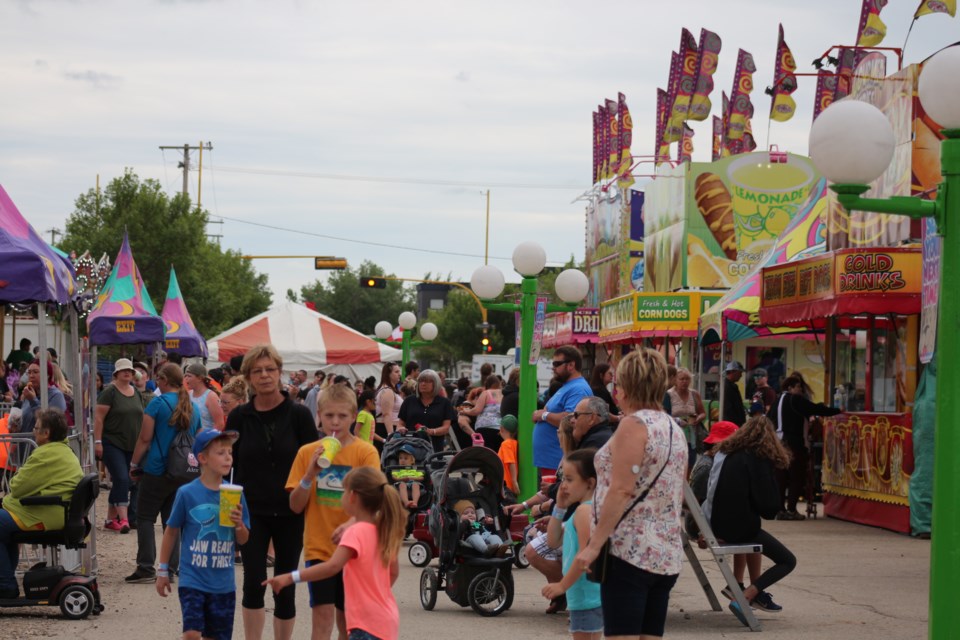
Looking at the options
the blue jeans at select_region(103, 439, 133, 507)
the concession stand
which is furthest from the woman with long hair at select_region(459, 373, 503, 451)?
the blue jeans at select_region(103, 439, 133, 507)

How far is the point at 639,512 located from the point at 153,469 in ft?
21.4

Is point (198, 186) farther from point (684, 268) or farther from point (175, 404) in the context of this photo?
point (175, 404)

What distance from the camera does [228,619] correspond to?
685 cm

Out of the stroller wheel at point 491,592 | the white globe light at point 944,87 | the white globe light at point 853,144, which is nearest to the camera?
the white globe light at point 944,87

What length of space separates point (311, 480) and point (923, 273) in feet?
30.5

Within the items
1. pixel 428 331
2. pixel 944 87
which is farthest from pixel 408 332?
Result: pixel 944 87

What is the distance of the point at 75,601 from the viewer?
955 centimetres

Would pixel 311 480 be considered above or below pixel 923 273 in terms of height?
below

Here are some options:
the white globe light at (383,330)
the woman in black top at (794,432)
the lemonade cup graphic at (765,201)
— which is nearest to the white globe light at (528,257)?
the woman in black top at (794,432)

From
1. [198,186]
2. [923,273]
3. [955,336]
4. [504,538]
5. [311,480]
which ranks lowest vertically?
[504,538]

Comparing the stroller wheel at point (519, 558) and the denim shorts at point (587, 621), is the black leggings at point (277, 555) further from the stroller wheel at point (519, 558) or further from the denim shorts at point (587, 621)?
the stroller wheel at point (519, 558)

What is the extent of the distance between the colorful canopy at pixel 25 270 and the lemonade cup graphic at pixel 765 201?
87.0 ft

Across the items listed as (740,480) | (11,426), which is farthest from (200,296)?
(740,480)

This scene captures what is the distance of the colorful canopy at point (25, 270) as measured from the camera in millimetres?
9438
